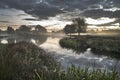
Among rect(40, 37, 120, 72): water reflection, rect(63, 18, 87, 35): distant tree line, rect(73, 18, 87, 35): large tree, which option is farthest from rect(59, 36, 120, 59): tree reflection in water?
rect(73, 18, 87, 35): large tree

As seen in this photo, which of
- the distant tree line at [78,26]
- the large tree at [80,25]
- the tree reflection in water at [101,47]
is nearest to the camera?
the tree reflection in water at [101,47]

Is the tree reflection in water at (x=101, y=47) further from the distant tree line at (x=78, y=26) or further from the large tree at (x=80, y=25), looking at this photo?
the large tree at (x=80, y=25)

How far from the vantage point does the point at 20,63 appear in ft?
28.3

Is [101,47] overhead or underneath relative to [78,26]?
underneath

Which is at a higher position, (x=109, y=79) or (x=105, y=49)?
(x=109, y=79)

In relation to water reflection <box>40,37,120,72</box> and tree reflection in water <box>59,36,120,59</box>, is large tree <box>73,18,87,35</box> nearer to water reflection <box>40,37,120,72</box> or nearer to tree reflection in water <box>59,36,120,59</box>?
tree reflection in water <box>59,36,120,59</box>

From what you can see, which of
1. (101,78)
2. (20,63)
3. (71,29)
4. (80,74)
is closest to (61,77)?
(80,74)

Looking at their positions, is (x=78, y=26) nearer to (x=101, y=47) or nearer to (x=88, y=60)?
(x=101, y=47)

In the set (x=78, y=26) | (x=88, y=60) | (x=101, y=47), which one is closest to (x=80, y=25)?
(x=78, y=26)

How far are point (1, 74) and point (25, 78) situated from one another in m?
0.88

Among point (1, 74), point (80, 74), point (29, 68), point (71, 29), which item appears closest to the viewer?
point (80, 74)

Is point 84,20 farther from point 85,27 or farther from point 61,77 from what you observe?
point 61,77

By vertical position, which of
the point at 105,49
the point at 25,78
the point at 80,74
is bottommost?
the point at 105,49

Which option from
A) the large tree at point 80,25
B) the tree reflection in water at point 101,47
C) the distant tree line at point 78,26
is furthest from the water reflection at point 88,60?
the large tree at point 80,25
